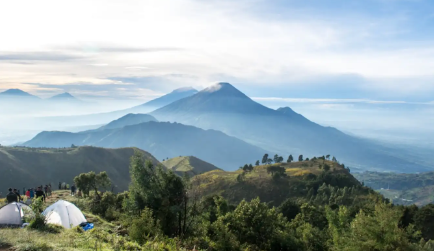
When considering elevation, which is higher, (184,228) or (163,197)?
(163,197)

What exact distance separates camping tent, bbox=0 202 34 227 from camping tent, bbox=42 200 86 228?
216 cm

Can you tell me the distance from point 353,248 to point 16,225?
69.2ft

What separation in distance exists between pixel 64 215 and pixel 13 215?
12.3 feet

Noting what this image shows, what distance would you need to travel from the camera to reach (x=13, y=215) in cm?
2041

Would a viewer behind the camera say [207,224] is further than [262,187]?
No

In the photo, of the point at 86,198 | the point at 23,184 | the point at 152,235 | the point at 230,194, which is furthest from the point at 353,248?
the point at 23,184

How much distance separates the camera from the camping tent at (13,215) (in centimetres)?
2002

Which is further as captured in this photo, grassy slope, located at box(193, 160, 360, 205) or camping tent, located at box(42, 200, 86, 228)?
grassy slope, located at box(193, 160, 360, 205)

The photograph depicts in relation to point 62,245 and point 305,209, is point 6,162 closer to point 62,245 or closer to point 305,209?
point 305,209

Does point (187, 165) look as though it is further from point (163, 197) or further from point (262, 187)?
point (163, 197)

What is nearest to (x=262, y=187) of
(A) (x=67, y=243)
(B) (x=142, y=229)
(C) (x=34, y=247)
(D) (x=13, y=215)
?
(B) (x=142, y=229)

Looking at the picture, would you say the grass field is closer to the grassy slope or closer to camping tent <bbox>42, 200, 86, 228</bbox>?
camping tent <bbox>42, 200, 86, 228</bbox>

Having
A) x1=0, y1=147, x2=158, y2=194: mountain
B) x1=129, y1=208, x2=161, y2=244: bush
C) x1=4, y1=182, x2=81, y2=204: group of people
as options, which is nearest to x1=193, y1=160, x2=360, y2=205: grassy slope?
x1=0, y1=147, x2=158, y2=194: mountain

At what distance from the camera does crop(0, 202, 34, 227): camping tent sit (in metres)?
20.0
